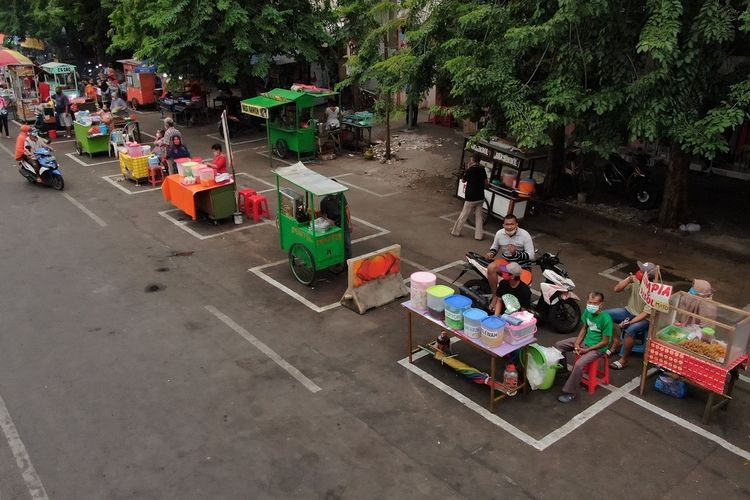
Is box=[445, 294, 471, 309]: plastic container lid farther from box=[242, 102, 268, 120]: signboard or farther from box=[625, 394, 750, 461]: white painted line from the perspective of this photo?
box=[242, 102, 268, 120]: signboard

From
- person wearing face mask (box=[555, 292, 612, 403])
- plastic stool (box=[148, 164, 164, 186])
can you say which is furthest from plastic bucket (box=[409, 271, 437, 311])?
plastic stool (box=[148, 164, 164, 186])

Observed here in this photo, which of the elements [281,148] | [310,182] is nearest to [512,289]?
[310,182]

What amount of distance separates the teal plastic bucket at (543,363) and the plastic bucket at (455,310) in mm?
898

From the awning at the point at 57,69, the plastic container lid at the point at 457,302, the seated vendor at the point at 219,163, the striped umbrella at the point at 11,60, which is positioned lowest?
the plastic container lid at the point at 457,302

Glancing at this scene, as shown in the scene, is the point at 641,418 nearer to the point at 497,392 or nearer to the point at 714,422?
the point at 714,422

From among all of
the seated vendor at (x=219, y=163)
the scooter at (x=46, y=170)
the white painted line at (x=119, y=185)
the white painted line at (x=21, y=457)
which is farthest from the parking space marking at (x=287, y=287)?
the scooter at (x=46, y=170)

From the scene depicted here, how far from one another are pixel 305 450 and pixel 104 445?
229cm

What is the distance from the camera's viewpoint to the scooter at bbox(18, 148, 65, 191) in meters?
16.4

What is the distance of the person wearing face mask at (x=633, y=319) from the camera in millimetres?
8383

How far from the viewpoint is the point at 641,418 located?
7379 millimetres

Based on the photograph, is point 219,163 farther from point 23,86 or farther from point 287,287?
point 23,86

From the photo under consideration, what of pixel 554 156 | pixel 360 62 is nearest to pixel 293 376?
pixel 554 156

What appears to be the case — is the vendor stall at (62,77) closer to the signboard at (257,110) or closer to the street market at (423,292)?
the street market at (423,292)

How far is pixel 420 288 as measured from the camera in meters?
8.18
